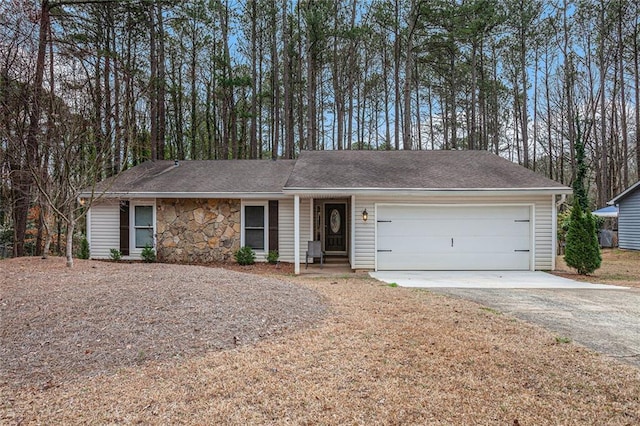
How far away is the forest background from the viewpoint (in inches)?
660

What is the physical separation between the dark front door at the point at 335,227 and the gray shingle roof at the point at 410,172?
1.46 meters

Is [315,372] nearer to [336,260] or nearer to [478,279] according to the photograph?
[478,279]

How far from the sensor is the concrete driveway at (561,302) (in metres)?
4.33

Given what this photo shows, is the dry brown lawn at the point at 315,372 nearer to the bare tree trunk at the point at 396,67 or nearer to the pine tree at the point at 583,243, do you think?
Answer: the pine tree at the point at 583,243

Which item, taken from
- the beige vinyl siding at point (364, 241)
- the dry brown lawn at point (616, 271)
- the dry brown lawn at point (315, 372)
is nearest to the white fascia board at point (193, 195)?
the beige vinyl siding at point (364, 241)

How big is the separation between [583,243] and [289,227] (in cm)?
782

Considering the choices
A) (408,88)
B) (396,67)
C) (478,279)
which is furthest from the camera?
(396,67)

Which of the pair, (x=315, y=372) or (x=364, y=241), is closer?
(x=315, y=372)

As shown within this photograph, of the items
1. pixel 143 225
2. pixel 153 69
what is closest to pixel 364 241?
pixel 143 225

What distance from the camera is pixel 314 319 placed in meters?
4.77

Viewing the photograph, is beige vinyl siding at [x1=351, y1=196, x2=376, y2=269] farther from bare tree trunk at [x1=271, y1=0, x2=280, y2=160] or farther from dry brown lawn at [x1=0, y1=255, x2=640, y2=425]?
bare tree trunk at [x1=271, y1=0, x2=280, y2=160]

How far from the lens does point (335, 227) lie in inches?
480

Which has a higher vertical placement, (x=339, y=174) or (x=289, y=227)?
(x=339, y=174)

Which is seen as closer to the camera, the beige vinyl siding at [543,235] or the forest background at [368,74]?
the beige vinyl siding at [543,235]
